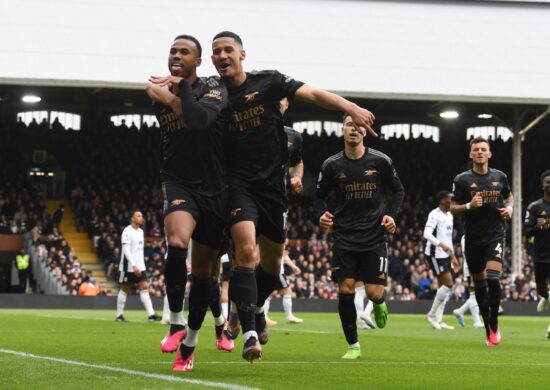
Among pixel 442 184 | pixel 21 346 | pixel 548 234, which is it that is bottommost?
pixel 21 346

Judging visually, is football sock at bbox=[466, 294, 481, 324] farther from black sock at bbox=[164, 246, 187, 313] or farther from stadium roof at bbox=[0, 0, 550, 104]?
stadium roof at bbox=[0, 0, 550, 104]

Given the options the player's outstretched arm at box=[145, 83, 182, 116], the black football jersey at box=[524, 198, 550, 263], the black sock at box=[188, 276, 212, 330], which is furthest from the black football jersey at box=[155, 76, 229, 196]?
the black football jersey at box=[524, 198, 550, 263]

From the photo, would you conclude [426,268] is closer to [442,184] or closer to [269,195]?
[442,184]

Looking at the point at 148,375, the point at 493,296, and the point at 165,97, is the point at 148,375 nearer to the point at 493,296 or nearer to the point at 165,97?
the point at 165,97

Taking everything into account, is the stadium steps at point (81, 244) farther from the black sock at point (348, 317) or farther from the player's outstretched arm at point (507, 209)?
the black sock at point (348, 317)

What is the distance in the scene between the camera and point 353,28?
4094cm

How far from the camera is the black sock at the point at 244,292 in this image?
847 centimetres

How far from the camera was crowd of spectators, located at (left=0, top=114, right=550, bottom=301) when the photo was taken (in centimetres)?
3753

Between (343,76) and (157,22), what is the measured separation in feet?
22.0

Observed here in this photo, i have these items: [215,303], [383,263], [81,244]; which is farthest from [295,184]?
[81,244]

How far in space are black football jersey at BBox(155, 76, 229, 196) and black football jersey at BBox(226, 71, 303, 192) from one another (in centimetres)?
22

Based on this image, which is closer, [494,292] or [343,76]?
[494,292]

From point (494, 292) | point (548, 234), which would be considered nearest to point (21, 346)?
point (494, 292)

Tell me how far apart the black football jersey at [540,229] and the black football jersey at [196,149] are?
28.8 ft
